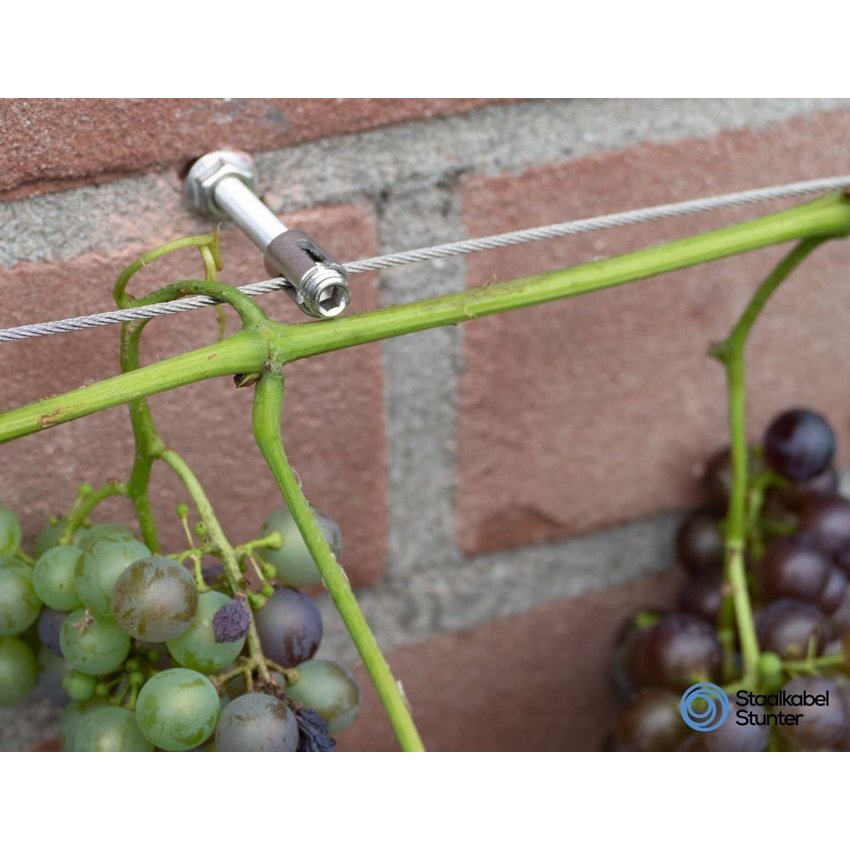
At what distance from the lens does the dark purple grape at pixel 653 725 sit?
0.62m

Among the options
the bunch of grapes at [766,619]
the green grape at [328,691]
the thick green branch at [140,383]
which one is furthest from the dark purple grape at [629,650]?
the thick green branch at [140,383]

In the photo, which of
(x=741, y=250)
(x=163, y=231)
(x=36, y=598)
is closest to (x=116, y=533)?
(x=36, y=598)

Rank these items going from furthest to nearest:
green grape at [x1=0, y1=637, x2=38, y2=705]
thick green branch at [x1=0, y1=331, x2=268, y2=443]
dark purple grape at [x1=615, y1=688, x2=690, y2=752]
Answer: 1. dark purple grape at [x1=615, y1=688, x2=690, y2=752]
2. green grape at [x1=0, y1=637, x2=38, y2=705]
3. thick green branch at [x1=0, y1=331, x2=268, y2=443]

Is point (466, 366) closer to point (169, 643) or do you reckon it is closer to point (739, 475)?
point (739, 475)

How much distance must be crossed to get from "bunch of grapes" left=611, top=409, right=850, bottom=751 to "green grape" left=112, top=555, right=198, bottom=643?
284 mm

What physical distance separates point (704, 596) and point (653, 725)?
4.2 inches

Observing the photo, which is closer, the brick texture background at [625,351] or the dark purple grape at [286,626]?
the dark purple grape at [286,626]

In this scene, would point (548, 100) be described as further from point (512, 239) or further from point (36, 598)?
point (36, 598)

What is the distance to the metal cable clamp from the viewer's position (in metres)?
0.46

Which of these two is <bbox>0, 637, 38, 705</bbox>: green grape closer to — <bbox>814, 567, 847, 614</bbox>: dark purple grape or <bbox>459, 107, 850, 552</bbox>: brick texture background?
<bbox>459, 107, 850, 552</bbox>: brick texture background

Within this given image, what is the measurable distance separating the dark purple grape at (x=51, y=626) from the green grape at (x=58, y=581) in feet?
0.05

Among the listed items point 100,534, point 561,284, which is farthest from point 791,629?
point 100,534

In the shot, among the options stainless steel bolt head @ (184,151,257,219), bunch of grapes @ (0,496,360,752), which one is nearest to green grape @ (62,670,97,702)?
bunch of grapes @ (0,496,360,752)

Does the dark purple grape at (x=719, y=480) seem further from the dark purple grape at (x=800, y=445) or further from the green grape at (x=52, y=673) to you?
the green grape at (x=52, y=673)
